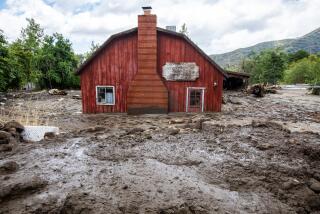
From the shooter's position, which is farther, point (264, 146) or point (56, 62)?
point (56, 62)

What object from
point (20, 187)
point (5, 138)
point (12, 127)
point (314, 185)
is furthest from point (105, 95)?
point (314, 185)

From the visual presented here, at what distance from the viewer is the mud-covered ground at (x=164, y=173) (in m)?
3.92

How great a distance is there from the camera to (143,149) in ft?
22.4

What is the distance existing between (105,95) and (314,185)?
475 inches

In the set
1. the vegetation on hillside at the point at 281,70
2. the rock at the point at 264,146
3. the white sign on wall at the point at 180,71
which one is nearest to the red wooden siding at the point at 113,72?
the white sign on wall at the point at 180,71

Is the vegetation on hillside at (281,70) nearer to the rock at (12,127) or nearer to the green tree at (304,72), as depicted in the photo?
the green tree at (304,72)

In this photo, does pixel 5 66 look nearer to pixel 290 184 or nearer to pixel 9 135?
pixel 9 135

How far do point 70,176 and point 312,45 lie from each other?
8768 inches

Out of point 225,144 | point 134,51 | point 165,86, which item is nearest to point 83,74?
point 134,51

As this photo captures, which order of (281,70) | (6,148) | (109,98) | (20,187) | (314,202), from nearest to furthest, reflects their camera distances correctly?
(314,202), (20,187), (6,148), (109,98), (281,70)

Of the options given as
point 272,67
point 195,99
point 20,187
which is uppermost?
point 272,67

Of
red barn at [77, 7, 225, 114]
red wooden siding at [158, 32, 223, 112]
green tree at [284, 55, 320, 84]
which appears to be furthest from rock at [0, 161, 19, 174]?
green tree at [284, 55, 320, 84]

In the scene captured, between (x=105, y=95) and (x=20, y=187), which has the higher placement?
(x=105, y=95)

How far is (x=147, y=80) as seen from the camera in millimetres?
13492
